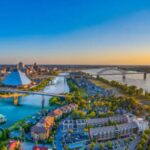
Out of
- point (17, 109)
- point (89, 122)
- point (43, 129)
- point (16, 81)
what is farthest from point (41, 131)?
point (16, 81)

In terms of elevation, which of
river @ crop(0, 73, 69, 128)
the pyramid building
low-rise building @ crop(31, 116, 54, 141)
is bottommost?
river @ crop(0, 73, 69, 128)

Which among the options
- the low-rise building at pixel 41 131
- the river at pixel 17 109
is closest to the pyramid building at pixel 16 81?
the river at pixel 17 109

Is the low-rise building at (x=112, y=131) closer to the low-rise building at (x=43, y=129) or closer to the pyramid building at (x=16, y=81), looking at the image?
the low-rise building at (x=43, y=129)

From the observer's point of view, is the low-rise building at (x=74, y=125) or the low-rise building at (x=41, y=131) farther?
the low-rise building at (x=74, y=125)

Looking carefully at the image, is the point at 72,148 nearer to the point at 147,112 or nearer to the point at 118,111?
the point at 118,111

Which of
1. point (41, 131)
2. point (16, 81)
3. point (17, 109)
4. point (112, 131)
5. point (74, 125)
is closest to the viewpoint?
point (41, 131)

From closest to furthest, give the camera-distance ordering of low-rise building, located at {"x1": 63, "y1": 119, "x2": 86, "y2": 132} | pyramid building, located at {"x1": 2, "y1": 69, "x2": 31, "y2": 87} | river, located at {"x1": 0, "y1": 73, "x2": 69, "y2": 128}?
low-rise building, located at {"x1": 63, "y1": 119, "x2": 86, "y2": 132} → river, located at {"x1": 0, "y1": 73, "x2": 69, "y2": 128} → pyramid building, located at {"x1": 2, "y1": 69, "x2": 31, "y2": 87}

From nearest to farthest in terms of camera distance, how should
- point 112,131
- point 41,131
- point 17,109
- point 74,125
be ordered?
1. point 41,131
2. point 112,131
3. point 74,125
4. point 17,109

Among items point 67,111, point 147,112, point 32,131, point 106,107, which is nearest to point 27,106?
point 67,111

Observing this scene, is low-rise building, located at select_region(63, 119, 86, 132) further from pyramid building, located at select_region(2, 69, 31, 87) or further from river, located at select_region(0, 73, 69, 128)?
pyramid building, located at select_region(2, 69, 31, 87)

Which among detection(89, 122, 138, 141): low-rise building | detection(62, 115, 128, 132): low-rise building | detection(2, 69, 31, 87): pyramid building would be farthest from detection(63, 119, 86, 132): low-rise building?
detection(2, 69, 31, 87): pyramid building

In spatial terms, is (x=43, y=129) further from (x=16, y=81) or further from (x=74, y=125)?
(x=16, y=81)

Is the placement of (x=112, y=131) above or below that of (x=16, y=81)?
below
